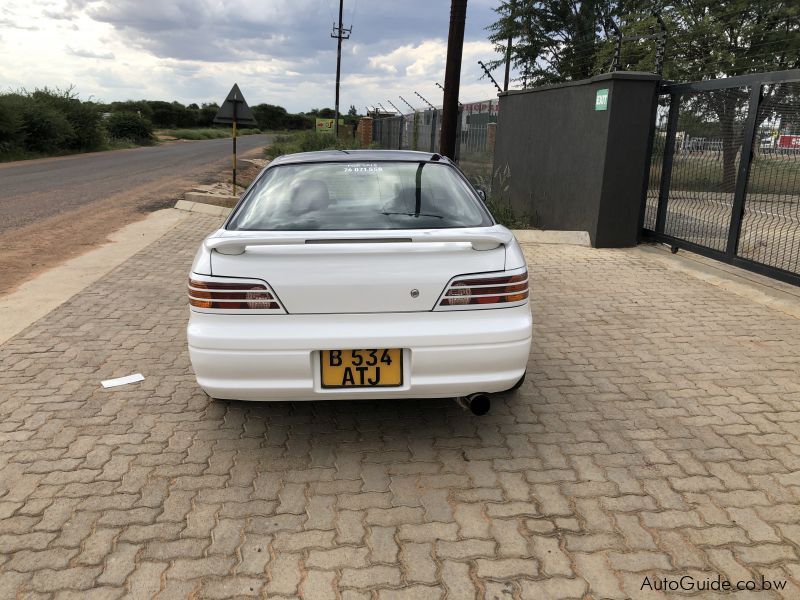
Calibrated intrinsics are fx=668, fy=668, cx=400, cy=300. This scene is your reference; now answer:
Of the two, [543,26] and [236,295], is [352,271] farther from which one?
[543,26]

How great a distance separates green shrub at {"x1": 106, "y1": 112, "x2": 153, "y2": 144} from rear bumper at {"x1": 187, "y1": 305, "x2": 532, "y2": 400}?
4387 centimetres

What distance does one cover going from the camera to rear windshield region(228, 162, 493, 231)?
3.65m

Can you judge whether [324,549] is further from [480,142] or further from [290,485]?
[480,142]

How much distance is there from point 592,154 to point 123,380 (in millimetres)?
7215

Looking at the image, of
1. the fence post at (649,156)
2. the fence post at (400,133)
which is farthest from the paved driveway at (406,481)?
the fence post at (400,133)

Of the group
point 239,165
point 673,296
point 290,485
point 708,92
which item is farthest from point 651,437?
point 239,165

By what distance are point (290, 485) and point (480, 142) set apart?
12.0 m

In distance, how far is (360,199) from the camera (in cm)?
388

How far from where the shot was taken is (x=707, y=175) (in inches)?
323

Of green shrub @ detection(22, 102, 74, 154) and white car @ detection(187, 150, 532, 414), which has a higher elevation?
green shrub @ detection(22, 102, 74, 154)

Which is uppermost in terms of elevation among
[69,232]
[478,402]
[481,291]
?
[481,291]

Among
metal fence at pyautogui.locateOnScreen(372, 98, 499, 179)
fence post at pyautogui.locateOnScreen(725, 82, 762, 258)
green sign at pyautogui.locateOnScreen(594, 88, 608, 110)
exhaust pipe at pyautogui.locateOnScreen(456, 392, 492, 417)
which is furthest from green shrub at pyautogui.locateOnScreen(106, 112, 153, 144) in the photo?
exhaust pipe at pyautogui.locateOnScreen(456, 392, 492, 417)

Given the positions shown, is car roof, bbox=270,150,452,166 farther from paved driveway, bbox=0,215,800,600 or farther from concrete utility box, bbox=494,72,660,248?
concrete utility box, bbox=494,72,660,248

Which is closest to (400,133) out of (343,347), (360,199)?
(360,199)
